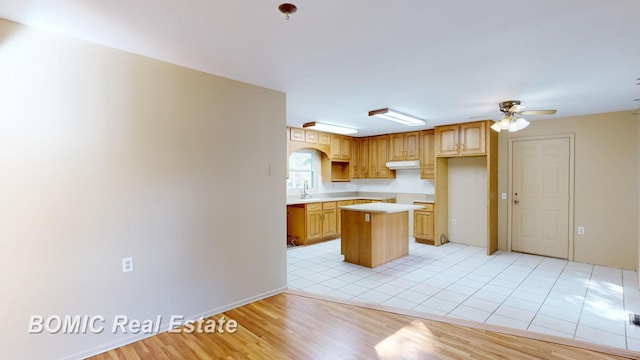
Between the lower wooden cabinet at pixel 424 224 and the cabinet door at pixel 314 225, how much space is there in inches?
75.7

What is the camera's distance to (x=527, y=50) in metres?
2.34

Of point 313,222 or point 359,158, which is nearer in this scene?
point 313,222

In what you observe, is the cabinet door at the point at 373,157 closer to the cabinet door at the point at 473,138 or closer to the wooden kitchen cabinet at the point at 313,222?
the wooden kitchen cabinet at the point at 313,222

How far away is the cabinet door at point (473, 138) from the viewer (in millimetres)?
5289

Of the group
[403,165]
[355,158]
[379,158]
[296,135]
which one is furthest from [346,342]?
[355,158]

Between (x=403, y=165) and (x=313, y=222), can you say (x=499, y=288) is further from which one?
(x=313, y=222)

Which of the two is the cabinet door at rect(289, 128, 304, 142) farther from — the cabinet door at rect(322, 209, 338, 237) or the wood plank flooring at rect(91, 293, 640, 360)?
the wood plank flooring at rect(91, 293, 640, 360)

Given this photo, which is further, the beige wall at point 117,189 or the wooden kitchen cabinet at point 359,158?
the wooden kitchen cabinet at point 359,158

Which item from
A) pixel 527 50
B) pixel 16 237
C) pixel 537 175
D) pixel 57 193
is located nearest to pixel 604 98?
pixel 537 175

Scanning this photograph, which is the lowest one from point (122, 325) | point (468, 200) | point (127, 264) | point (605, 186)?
point (122, 325)

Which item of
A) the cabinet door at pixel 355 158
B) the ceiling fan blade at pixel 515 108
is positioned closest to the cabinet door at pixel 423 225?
the cabinet door at pixel 355 158

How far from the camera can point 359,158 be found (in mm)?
7449

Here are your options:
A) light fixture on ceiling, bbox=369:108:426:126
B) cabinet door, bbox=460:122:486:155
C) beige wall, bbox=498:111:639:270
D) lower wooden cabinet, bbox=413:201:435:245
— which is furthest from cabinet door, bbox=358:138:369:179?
beige wall, bbox=498:111:639:270

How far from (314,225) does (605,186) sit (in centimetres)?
473
